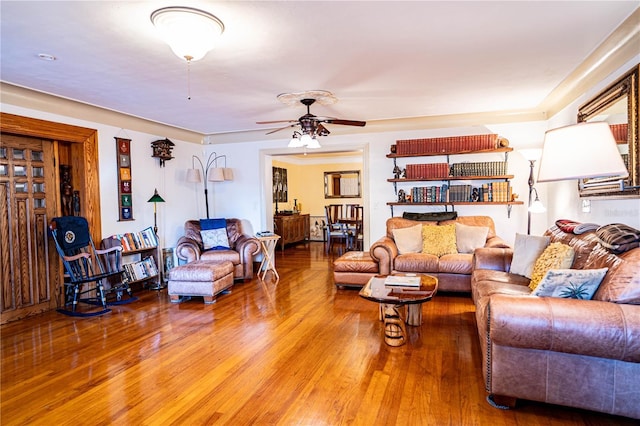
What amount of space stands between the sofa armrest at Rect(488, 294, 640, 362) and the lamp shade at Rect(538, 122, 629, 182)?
711 millimetres

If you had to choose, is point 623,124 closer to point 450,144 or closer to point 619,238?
point 619,238

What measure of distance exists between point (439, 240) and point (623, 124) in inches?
95.2

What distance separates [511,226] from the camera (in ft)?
17.4

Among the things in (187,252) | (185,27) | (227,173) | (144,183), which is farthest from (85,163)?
(185,27)

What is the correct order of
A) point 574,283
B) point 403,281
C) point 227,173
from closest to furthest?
point 574,283 < point 403,281 < point 227,173

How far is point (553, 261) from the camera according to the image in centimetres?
282

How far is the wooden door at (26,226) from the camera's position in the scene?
382 cm

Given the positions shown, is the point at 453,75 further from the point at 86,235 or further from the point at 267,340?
the point at 86,235

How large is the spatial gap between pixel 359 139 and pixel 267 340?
12.4 feet

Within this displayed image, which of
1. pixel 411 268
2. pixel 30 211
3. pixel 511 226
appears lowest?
pixel 411 268

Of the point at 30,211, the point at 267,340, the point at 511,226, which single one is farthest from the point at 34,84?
the point at 511,226

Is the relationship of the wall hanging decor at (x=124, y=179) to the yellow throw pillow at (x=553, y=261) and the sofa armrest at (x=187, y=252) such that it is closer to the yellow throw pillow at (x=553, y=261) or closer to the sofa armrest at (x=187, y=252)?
the sofa armrest at (x=187, y=252)

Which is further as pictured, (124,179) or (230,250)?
(230,250)

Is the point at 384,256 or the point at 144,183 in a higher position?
the point at 144,183
